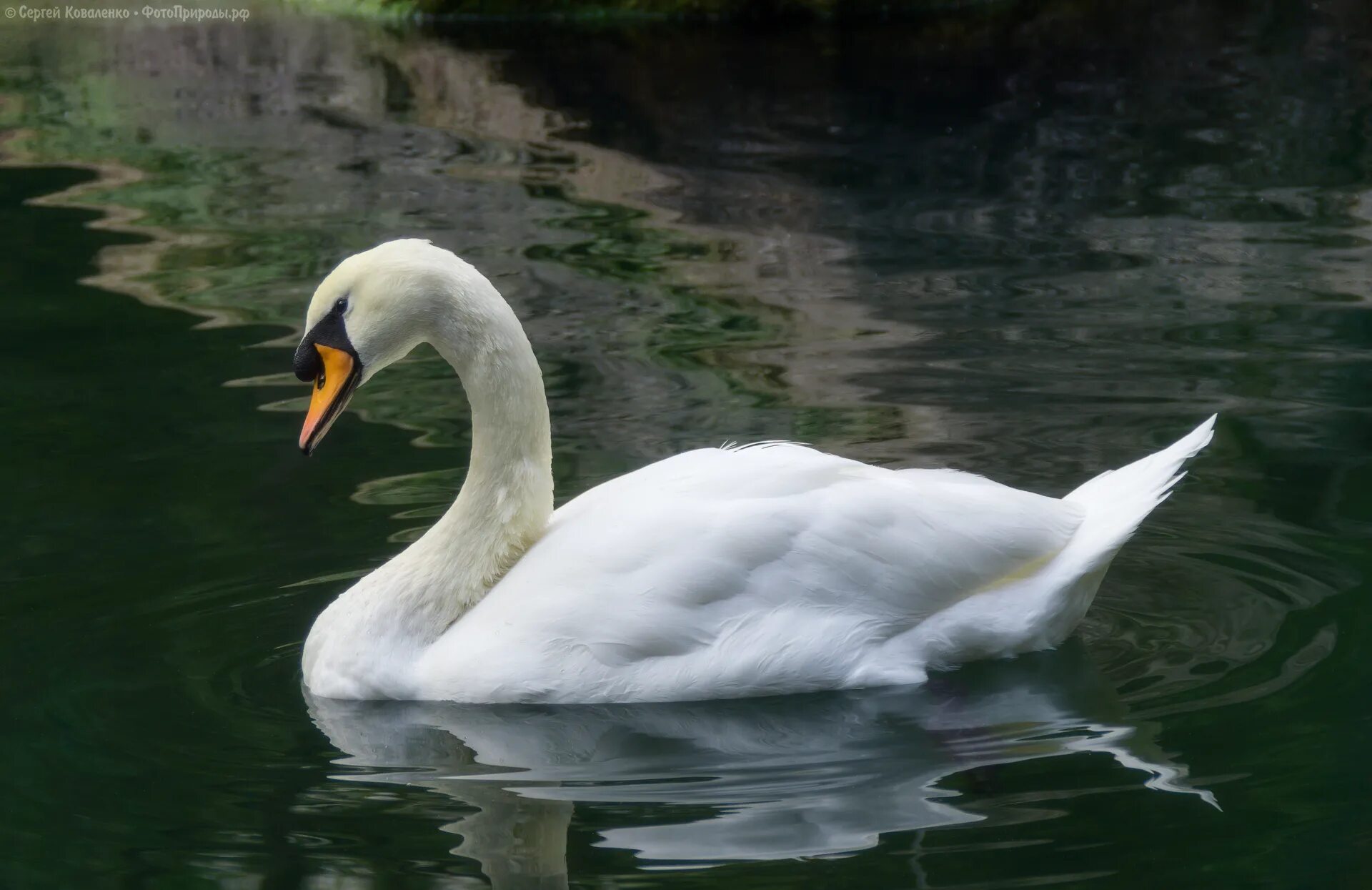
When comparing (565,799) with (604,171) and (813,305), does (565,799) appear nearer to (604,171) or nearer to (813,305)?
(813,305)

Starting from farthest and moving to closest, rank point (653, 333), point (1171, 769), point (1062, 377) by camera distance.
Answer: point (653, 333) < point (1062, 377) < point (1171, 769)

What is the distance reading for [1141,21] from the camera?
1980 centimetres

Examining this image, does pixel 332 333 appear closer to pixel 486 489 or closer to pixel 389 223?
pixel 486 489

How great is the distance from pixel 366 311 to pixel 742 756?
1652mm

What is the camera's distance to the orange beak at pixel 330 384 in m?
5.37

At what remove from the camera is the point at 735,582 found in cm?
523

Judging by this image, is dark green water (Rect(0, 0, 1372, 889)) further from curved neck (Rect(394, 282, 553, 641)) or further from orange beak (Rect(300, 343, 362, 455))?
orange beak (Rect(300, 343, 362, 455))

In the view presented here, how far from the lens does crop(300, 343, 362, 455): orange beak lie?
5.37 m

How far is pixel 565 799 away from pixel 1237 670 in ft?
6.40

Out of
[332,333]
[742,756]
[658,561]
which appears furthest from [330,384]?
[742,756]

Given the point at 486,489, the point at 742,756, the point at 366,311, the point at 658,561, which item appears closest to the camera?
the point at 742,756

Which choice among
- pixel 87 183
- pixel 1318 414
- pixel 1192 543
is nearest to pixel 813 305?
pixel 1318 414

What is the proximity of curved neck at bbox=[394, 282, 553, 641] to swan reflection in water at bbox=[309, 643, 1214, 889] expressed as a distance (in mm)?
336

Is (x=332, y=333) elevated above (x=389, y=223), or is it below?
above
